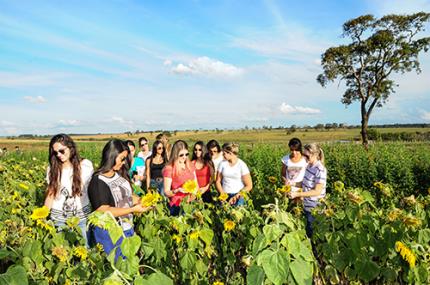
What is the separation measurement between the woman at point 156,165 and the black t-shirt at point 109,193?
2.54 m

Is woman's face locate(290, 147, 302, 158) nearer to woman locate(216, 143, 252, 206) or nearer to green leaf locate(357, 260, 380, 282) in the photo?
woman locate(216, 143, 252, 206)

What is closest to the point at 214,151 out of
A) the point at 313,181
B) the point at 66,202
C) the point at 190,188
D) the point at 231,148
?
the point at 231,148

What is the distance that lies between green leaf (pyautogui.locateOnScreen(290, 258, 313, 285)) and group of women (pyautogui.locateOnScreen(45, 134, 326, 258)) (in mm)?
975

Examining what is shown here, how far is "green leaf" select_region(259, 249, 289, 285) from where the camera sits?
50.0 inches

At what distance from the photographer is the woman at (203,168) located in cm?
521

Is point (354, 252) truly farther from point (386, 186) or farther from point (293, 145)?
point (293, 145)

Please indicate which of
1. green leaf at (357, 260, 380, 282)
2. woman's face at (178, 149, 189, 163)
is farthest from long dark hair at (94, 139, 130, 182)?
green leaf at (357, 260, 380, 282)

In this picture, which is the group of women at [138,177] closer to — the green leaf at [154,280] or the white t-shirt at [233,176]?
the white t-shirt at [233,176]

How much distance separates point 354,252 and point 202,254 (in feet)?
3.29

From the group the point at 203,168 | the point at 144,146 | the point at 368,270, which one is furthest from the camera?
the point at 144,146

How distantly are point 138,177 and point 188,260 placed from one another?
13.7 ft

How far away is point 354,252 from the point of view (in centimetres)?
226

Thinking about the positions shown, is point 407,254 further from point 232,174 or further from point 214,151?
point 214,151

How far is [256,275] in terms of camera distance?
130cm
